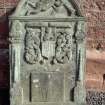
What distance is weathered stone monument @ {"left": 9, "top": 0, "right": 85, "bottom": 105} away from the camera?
19.0ft

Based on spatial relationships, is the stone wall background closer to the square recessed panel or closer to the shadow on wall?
the shadow on wall

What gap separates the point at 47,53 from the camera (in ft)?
19.2

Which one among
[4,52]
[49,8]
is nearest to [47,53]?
[49,8]

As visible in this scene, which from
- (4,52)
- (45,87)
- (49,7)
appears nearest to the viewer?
(49,7)

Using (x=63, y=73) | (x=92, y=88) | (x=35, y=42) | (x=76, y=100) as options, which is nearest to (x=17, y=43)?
(x=35, y=42)

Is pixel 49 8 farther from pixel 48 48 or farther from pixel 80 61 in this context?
pixel 80 61

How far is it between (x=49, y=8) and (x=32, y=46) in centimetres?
54

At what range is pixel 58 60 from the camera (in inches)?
231

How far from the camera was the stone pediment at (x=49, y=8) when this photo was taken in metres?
5.78

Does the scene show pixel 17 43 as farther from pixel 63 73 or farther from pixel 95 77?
pixel 95 77

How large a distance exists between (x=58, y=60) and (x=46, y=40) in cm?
31

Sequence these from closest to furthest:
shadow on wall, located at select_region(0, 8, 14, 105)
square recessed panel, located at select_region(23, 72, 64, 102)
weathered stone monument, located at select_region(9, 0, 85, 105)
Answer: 1. weathered stone monument, located at select_region(9, 0, 85, 105)
2. square recessed panel, located at select_region(23, 72, 64, 102)
3. shadow on wall, located at select_region(0, 8, 14, 105)

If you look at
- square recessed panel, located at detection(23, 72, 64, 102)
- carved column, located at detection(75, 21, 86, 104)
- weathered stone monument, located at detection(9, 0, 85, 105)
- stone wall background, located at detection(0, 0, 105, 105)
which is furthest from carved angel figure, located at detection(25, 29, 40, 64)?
stone wall background, located at detection(0, 0, 105, 105)

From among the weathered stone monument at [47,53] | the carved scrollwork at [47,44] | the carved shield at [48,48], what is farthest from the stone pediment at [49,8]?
the carved shield at [48,48]
